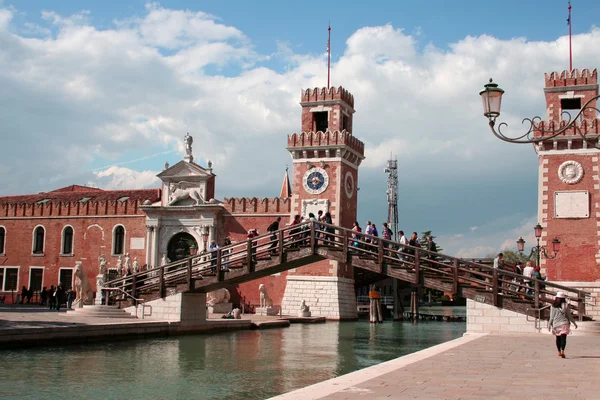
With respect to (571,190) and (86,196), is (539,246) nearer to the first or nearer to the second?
(571,190)

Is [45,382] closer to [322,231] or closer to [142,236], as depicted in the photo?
[322,231]

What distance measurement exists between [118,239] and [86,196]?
483 centimetres

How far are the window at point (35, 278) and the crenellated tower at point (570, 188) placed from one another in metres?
28.7

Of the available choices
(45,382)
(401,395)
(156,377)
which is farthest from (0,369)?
→ (401,395)

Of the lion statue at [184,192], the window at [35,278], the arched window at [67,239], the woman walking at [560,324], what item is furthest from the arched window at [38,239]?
the woman walking at [560,324]

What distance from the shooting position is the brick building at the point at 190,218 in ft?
116

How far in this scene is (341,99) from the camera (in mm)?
36406

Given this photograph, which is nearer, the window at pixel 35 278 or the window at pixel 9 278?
the window at pixel 35 278

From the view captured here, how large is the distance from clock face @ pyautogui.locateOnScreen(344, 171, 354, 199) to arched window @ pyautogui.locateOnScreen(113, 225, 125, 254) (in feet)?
44.5

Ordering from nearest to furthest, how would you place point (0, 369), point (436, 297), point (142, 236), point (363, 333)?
point (0, 369) < point (363, 333) < point (142, 236) < point (436, 297)

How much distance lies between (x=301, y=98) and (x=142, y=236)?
12.0m

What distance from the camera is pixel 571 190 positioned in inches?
1147

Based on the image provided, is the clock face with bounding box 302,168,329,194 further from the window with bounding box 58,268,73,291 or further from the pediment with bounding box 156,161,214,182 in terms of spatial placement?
the window with bounding box 58,268,73,291

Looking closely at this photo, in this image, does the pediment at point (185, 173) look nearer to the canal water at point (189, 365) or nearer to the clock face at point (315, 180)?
the clock face at point (315, 180)
